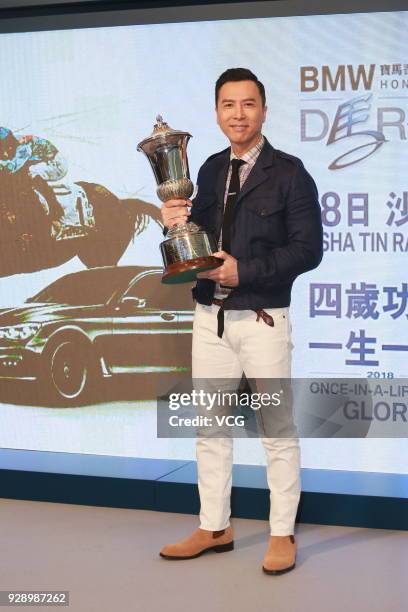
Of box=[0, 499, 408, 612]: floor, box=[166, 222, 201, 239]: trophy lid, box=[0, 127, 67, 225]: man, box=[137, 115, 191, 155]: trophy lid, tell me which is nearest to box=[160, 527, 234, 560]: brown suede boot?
box=[0, 499, 408, 612]: floor

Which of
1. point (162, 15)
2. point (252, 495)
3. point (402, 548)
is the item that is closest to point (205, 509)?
point (252, 495)

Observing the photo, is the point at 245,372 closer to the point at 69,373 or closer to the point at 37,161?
the point at 69,373

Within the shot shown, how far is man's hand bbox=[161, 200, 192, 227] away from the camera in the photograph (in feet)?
10.0

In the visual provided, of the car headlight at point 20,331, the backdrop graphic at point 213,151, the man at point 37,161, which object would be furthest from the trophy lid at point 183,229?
the car headlight at point 20,331

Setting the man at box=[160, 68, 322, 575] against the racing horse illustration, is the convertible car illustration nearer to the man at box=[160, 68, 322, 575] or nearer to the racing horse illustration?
the racing horse illustration

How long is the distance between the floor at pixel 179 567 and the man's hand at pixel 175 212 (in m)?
1.16

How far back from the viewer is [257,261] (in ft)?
9.76

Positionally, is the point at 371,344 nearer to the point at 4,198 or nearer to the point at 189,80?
the point at 189,80

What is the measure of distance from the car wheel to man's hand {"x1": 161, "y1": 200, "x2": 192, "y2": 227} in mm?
1299

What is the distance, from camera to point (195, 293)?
126 inches

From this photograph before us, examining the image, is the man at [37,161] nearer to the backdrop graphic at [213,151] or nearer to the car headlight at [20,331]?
the backdrop graphic at [213,151]

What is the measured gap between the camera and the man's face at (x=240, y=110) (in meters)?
3.03

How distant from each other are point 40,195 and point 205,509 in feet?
5.63

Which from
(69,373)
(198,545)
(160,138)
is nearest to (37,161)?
(69,373)
